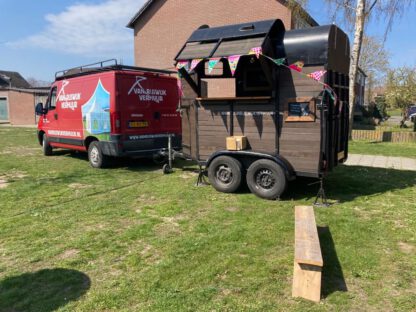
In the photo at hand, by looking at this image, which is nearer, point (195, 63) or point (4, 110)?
point (195, 63)

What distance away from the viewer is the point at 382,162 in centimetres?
991

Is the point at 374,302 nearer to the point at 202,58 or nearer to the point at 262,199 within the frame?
the point at 262,199

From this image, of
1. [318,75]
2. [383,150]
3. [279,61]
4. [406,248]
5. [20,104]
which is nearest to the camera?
[406,248]

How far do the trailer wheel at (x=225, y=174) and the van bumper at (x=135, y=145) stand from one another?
9.05 feet

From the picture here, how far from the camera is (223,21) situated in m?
22.2

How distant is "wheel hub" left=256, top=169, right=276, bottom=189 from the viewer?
617 cm

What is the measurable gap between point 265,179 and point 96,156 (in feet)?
16.4

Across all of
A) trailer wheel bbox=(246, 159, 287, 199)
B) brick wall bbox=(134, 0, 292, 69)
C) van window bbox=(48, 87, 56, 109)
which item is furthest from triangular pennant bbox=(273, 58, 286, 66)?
brick wall bbox=(134, 0, 292, 69)

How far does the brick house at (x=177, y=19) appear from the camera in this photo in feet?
67.5

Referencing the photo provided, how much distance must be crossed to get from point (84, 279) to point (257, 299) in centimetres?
167

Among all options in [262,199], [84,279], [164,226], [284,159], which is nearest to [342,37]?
[284,159]

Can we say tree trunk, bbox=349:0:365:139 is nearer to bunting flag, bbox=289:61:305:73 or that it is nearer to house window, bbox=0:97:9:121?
bunting flag, bbox=289:61:305:73

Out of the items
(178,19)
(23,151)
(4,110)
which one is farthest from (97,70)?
(4,110)

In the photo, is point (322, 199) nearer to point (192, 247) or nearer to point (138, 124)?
point (192, 247)
